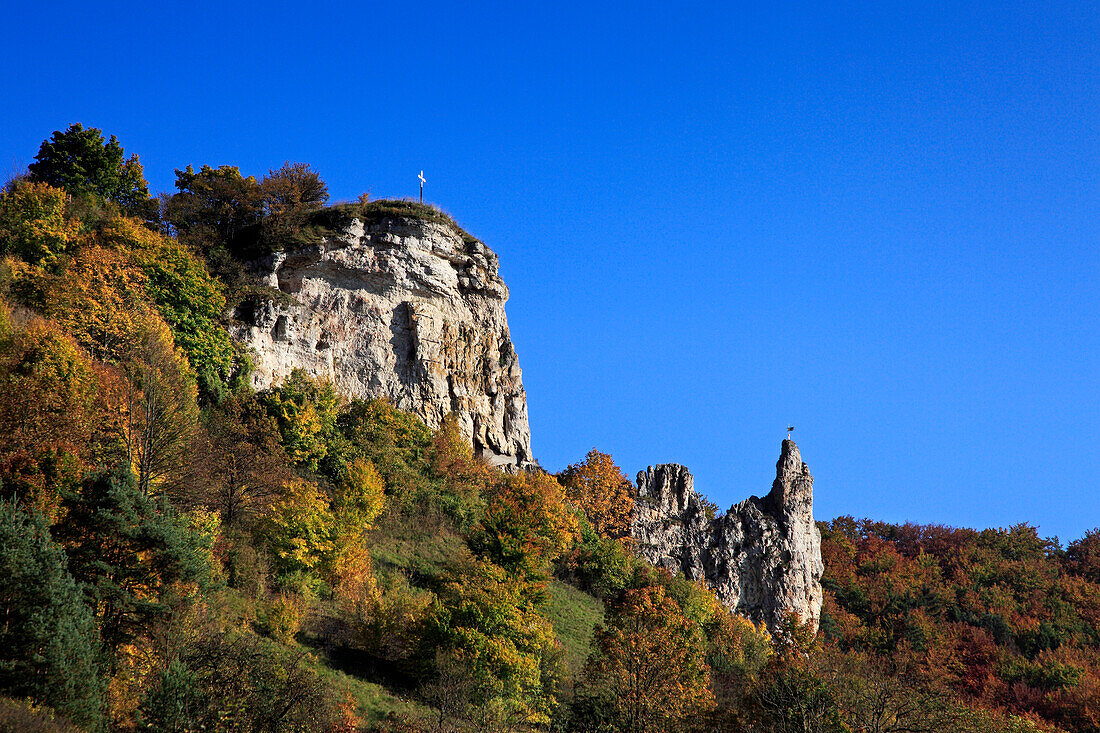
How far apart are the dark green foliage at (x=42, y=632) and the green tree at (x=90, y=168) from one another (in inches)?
1160

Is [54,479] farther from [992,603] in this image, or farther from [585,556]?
[992,603]

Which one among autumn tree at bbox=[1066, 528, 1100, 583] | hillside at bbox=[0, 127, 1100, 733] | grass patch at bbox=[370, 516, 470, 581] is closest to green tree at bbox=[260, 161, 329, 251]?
hillside at bbox=[0, 127, 1100, 733]

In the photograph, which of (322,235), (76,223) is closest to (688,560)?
(322,235)

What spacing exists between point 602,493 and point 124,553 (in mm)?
30907

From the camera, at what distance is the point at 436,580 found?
29719mm

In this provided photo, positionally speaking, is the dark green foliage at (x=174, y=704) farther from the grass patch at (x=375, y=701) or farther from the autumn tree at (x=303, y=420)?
the autumn tree at (x=303, y=420)

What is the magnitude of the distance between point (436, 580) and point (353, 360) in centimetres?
1701

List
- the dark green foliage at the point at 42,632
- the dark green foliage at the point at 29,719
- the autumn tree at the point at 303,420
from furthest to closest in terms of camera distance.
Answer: the autumn tree at the point at 303,420 → the dark green foliage at the point at 42,632 → the dark green foliage at the point at 29,719

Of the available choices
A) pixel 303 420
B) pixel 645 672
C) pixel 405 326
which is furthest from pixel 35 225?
pixel 645 672

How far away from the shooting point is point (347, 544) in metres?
29.7

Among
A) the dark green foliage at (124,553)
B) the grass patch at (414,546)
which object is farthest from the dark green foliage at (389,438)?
the dark green foliage at (124,553)

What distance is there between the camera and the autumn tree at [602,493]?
156 feet

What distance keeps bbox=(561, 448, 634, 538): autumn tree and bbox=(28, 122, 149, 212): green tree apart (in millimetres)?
26852

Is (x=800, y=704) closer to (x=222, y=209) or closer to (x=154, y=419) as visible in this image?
(x=154, y=419)
